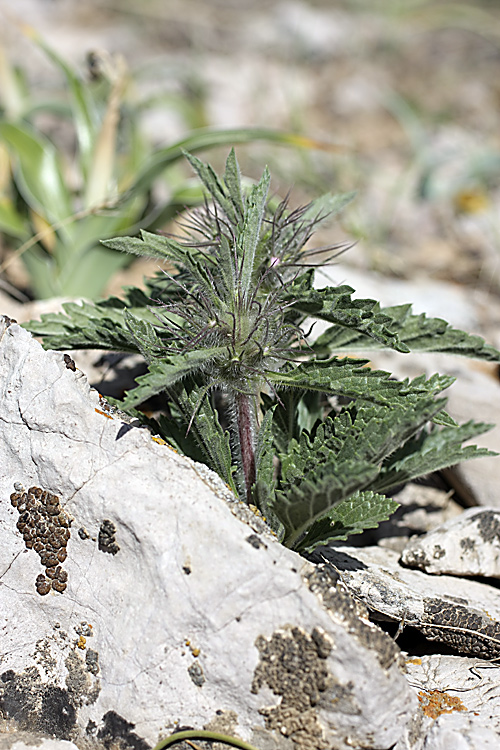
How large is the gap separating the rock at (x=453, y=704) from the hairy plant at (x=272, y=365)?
1.79 ft

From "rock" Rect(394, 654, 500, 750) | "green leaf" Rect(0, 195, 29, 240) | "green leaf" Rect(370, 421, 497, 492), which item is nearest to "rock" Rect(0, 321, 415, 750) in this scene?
"rock" Rect(394, 654, 500, 750)

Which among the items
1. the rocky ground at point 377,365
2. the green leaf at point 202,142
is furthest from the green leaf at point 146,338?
the green leaf at point 202,142

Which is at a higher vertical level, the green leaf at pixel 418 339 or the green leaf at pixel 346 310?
the green leaf at pixel 418 339

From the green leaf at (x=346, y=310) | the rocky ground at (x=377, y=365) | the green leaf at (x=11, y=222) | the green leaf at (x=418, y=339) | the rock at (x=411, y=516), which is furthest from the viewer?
the green leaf at (x=11, y=222)

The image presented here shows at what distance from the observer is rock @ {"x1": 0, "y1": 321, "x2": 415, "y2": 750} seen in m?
1.65

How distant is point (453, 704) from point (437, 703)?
46 mm

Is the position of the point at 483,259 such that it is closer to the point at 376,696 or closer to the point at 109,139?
the point at 109,139


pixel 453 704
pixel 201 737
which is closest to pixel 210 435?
pixel 201 737

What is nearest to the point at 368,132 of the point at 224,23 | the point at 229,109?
the point at 229,109

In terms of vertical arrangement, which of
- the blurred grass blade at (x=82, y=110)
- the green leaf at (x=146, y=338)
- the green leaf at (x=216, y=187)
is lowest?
the green leaf at (x=146, y=338)

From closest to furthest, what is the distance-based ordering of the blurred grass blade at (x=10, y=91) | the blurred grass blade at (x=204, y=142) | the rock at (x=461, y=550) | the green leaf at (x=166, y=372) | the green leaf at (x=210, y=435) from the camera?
the green leaf at (x=166, y=372), the green leaf at (x=210, y=435), the rock at (x=461, y=550), the blurred grass blade at (x=204, y=142), the blurred grass blade at (x=10, y=91)

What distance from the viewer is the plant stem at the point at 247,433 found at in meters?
2.05

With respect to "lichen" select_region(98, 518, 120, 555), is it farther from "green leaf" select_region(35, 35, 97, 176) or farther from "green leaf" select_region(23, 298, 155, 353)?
"green leaf" select_region(35, 35, 97, 176)

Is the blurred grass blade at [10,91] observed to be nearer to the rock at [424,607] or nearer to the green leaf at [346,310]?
the green leaf at [346,310]
